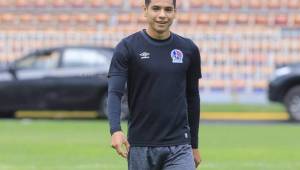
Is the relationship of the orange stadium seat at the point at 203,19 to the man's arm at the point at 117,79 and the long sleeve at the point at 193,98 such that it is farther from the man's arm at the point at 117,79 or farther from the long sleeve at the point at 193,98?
the man's arm at the point at 117,79

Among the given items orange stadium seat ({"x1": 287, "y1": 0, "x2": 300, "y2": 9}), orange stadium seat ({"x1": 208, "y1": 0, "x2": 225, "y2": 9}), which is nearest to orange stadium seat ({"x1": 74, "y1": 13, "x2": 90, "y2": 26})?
orange stadium seat ({"x1": 208, "y1": 0, "x2": 225, "y2": 9})

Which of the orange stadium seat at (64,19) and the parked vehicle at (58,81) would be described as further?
the orange stadium seat at (64,19)

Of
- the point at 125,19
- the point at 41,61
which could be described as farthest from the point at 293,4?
the point at 41,61

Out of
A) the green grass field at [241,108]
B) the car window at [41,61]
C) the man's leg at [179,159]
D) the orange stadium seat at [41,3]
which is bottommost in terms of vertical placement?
the green grass field at [241,108]

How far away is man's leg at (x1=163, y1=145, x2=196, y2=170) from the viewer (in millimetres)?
6719

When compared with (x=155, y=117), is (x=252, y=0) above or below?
below

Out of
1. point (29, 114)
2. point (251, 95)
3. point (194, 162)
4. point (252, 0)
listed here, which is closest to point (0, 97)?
point (29, 114)

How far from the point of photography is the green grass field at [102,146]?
43.7 ft

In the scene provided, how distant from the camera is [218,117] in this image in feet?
80.0

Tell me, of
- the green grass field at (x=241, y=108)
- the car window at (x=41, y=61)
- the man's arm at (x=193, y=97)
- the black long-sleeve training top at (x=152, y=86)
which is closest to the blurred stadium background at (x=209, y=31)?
the green grass field at (x=241, y=108)

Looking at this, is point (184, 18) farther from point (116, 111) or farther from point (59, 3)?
point (116, 111)

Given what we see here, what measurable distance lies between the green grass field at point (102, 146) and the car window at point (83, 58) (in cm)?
153

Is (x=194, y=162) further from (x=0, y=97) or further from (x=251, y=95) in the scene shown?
(x=251, y=95)

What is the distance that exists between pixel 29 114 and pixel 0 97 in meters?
1.88
